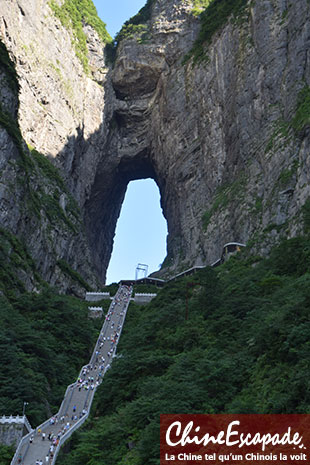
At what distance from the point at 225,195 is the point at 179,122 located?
953 inches

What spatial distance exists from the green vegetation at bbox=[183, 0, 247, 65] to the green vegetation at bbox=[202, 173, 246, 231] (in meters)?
27.1

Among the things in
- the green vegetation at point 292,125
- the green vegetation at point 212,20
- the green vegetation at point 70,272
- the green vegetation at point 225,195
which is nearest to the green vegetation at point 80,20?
the green vegetation at point 212,20

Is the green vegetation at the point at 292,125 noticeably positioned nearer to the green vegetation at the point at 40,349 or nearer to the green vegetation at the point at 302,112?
the green vegetation at the point at 302,112

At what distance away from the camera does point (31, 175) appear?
7288 centimetres

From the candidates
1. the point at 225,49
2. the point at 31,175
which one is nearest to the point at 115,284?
the point at 31,175

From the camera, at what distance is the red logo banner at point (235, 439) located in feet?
62.3

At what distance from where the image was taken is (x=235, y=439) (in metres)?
20.7

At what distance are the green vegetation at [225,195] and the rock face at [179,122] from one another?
267mm

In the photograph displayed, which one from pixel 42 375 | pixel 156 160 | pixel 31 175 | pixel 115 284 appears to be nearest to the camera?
pixel 42 375

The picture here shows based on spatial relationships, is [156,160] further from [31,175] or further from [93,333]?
[93,333]

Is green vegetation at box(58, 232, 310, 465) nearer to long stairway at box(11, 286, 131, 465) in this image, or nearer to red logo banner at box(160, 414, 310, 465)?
red logo banner at box(160, 414, 310, 465)

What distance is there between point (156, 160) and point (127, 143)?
7329mm

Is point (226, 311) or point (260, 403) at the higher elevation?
point (226, 311)

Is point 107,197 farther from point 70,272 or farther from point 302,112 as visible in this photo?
point 302,112
